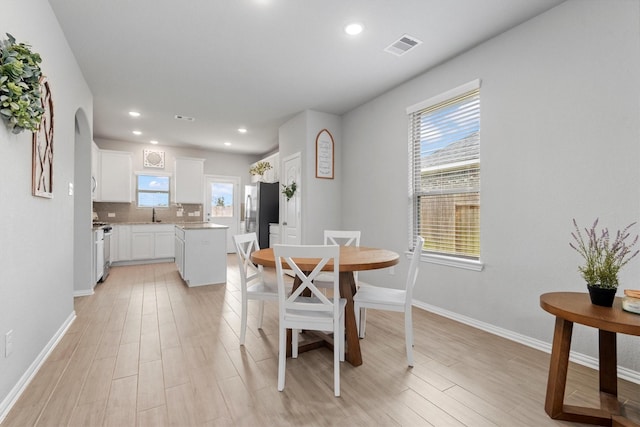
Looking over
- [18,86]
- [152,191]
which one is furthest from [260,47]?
[152,191]

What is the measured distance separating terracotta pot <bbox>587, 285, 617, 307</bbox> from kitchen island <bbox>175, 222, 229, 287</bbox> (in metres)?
4.28

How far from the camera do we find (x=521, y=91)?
8.49 ft

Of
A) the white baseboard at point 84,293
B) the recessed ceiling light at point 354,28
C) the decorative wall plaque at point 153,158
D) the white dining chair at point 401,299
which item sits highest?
the recessed ceiling light at point 354,28

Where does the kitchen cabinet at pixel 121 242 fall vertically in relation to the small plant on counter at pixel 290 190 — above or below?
below

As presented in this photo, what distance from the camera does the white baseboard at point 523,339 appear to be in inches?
79.1

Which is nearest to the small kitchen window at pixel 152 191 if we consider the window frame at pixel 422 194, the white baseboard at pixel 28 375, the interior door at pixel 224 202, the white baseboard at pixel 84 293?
the interior door at pixel 224 202

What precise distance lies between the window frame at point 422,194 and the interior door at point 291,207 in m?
1.82

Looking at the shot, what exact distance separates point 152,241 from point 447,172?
5.97 m

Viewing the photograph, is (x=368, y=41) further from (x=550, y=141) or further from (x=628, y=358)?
(x=628, y=358)

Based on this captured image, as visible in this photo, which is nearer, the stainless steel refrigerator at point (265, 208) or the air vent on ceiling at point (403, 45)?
the air vent on ceiling at point (403, 45)

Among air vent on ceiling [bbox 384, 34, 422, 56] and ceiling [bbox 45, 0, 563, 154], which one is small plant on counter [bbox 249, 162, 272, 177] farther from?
air vent on ceiling [bbox 384, 34, 422, 56]

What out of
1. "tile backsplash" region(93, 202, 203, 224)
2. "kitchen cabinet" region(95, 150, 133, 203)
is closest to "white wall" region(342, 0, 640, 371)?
"tile backsplash" region(93, 202, 203, 224)

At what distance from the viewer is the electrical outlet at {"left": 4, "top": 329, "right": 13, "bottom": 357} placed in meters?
1.66

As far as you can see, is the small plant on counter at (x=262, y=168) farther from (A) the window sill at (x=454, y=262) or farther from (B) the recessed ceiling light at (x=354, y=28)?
(A) the window sill at (x=454, y=262)
